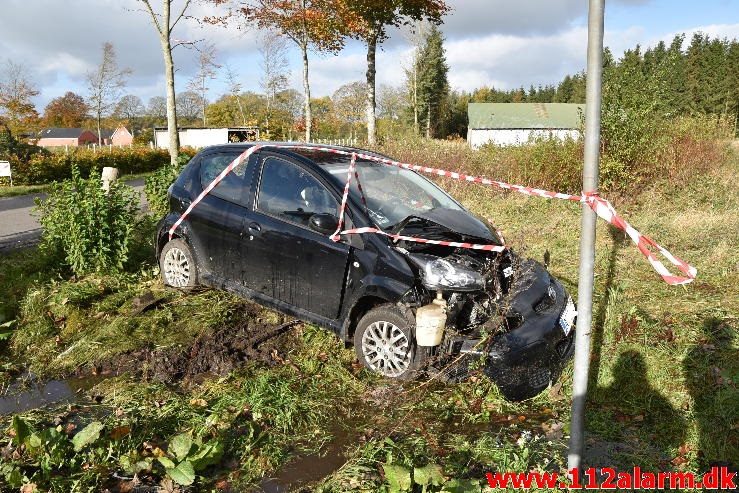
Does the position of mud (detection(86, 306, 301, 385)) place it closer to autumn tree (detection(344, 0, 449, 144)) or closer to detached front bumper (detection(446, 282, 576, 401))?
detached front bumper (detection(446, 282, 576, 401))

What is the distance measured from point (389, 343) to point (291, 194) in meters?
1.73

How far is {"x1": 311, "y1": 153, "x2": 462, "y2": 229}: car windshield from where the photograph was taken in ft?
15.9

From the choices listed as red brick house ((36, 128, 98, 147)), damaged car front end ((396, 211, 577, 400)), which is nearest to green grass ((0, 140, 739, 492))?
damaged car front end ((396, 211, 577, 400))

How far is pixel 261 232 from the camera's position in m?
5.21

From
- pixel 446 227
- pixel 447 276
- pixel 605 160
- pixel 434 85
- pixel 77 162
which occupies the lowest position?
pixel 447 276

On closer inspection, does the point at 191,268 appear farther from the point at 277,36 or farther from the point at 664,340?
the point at 277,36

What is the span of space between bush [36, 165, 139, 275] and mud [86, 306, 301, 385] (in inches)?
89.6

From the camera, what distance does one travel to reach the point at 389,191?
5.25 m

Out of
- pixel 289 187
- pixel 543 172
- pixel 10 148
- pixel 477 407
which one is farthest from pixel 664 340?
pixel 10 148

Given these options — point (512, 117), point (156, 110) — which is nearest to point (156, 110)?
point (156, 110)

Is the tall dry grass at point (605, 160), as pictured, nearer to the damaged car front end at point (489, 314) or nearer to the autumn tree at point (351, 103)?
the damaged car front end at point (489, 314)

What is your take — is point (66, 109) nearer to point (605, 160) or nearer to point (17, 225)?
point (17, 225)

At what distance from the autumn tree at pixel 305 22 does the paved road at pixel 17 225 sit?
997cm

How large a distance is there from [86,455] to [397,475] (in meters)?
1.97
